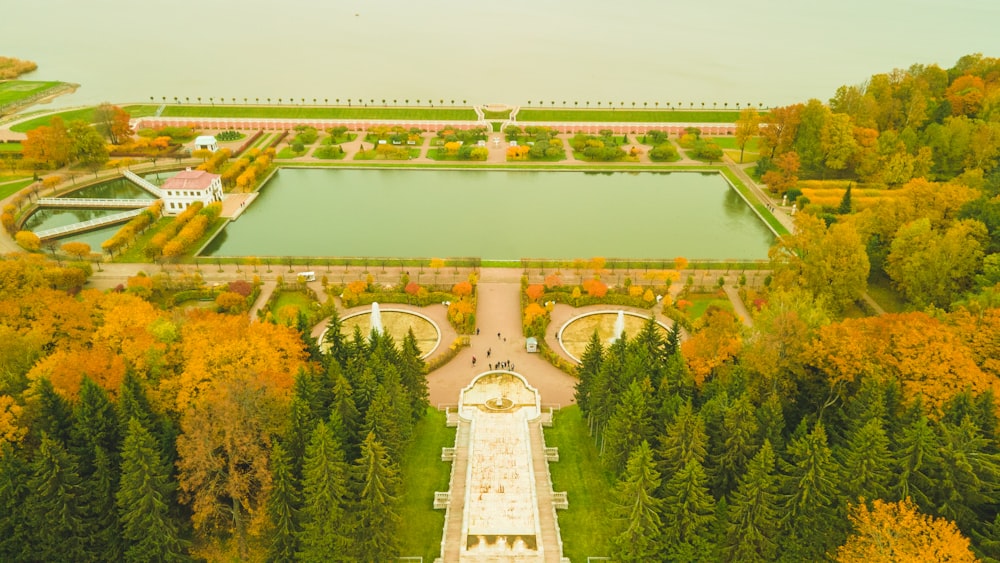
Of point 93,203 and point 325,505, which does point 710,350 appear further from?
point 93,203

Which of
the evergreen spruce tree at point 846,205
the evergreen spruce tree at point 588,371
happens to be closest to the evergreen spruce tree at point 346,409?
the evergreen spruce tree at point 588,371

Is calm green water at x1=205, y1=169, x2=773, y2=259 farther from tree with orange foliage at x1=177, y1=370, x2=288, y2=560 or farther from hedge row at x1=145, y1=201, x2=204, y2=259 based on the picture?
tree with orange foliage at x1=177, y1=370, x2=288, y2=560

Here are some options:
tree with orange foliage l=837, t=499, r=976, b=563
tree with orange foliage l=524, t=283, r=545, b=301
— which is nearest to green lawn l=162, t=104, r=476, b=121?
tree with orange foliage l=524, t=283, r=545, b=301

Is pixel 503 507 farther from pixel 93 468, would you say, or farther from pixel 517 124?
pixel 517 124

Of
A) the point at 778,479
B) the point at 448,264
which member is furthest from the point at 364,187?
the point at 778,479

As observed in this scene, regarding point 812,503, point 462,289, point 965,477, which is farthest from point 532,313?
point 965,477
